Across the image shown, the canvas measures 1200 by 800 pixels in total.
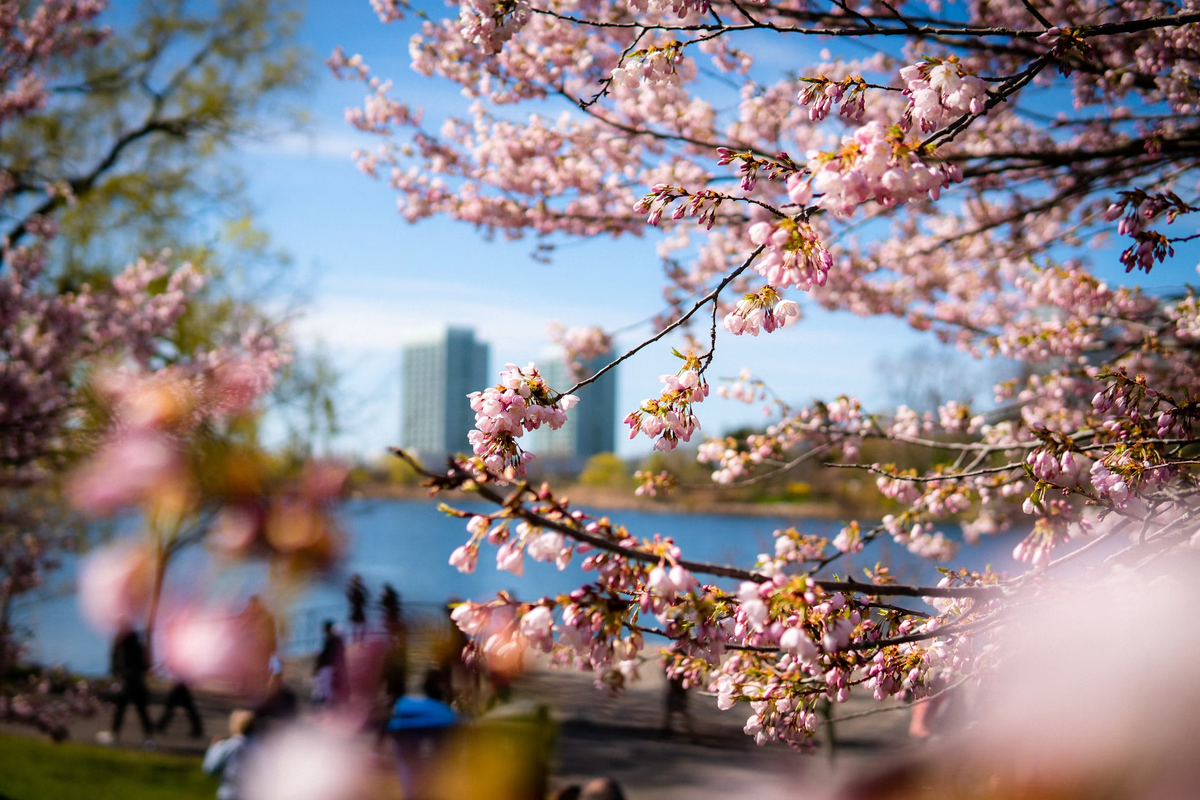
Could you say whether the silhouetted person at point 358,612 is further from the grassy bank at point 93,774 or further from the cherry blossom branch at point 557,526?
the grassy bank at point 93,774

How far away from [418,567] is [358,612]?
3611cm

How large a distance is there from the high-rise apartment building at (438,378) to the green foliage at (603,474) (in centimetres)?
4107

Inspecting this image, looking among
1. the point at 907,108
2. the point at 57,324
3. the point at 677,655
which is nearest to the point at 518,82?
the point at 907,108

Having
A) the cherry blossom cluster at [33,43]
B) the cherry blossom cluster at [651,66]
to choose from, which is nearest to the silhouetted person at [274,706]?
the cherry blossom cluster at [651,66]

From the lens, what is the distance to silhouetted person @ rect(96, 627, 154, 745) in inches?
354

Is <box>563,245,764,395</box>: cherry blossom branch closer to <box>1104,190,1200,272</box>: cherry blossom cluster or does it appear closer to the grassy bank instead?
<box>1104,190,1200,272</box>: cherry blossom cluster

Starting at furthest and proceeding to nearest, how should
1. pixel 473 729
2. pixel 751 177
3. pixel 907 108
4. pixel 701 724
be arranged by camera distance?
pixel 701 724
pixel 751 177
pixel 907 108
pixel 473 729

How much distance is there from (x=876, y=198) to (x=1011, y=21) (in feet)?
17.4

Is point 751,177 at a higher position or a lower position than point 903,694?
higher

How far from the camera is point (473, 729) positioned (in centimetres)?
190

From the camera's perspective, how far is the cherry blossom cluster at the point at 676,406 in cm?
252

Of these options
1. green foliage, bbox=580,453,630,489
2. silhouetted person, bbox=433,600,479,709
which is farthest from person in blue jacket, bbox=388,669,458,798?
green foliage, bbox=580,453,630,489

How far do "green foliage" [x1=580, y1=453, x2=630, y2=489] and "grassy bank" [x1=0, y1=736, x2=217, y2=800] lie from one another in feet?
77.3

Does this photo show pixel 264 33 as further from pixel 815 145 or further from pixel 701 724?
pixel 701 724
